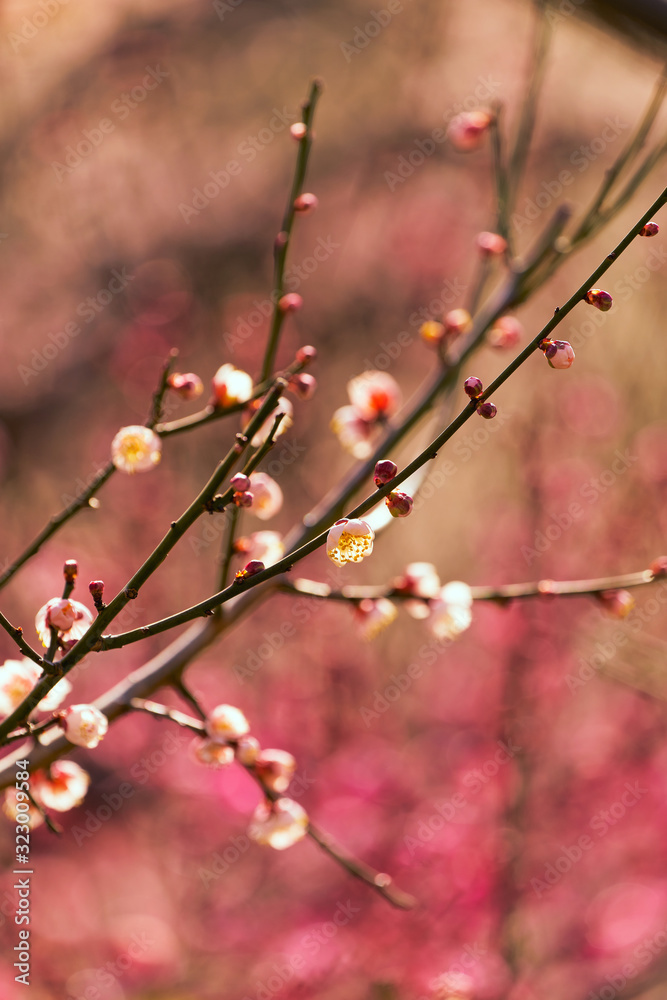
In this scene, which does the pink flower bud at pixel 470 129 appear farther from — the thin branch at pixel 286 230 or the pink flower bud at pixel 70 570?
the pink flower bud at pixel 70 570

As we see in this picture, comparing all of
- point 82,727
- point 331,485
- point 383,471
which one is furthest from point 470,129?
point 331,485

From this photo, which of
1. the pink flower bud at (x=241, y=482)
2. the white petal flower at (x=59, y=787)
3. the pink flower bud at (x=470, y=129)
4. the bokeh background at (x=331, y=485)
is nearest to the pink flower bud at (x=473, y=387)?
the pink flower bud at (x=241, y=482)

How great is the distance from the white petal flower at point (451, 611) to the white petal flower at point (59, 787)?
0.73 meters

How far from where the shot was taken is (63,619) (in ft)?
3.13

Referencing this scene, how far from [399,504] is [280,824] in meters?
0.85

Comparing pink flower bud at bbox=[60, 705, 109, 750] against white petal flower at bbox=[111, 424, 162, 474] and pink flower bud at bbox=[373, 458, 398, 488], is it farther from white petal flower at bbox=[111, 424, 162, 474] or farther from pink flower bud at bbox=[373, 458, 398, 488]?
pink flower bud at bbox=[373, 458, 398, 488]

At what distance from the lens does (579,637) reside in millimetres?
3789

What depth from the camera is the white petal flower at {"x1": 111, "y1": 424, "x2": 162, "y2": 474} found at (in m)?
1.23


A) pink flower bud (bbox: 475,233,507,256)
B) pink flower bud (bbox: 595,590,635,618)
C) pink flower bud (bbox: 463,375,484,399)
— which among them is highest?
pink flower bud (bbox: 463,375,484,399)

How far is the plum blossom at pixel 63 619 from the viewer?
955 mm

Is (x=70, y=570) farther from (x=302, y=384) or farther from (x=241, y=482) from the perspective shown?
(x=302, y=384)

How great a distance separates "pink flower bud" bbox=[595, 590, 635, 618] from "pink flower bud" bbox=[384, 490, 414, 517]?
74cm

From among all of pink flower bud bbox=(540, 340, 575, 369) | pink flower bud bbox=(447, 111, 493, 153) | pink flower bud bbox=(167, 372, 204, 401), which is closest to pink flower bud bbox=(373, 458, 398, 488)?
pink flower bud bbox=(540, 340, 575, 369)

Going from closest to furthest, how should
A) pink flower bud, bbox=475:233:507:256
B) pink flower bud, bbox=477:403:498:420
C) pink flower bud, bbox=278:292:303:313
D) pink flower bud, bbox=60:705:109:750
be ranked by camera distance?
1. pink flower bud, bbox=477:403:498:420
2. pink flower bud, bbox=60:705:109:750
3. pink flower bud, bbox=278:292:303:313
4. pink flower bud, bbox=475:233:507:256
